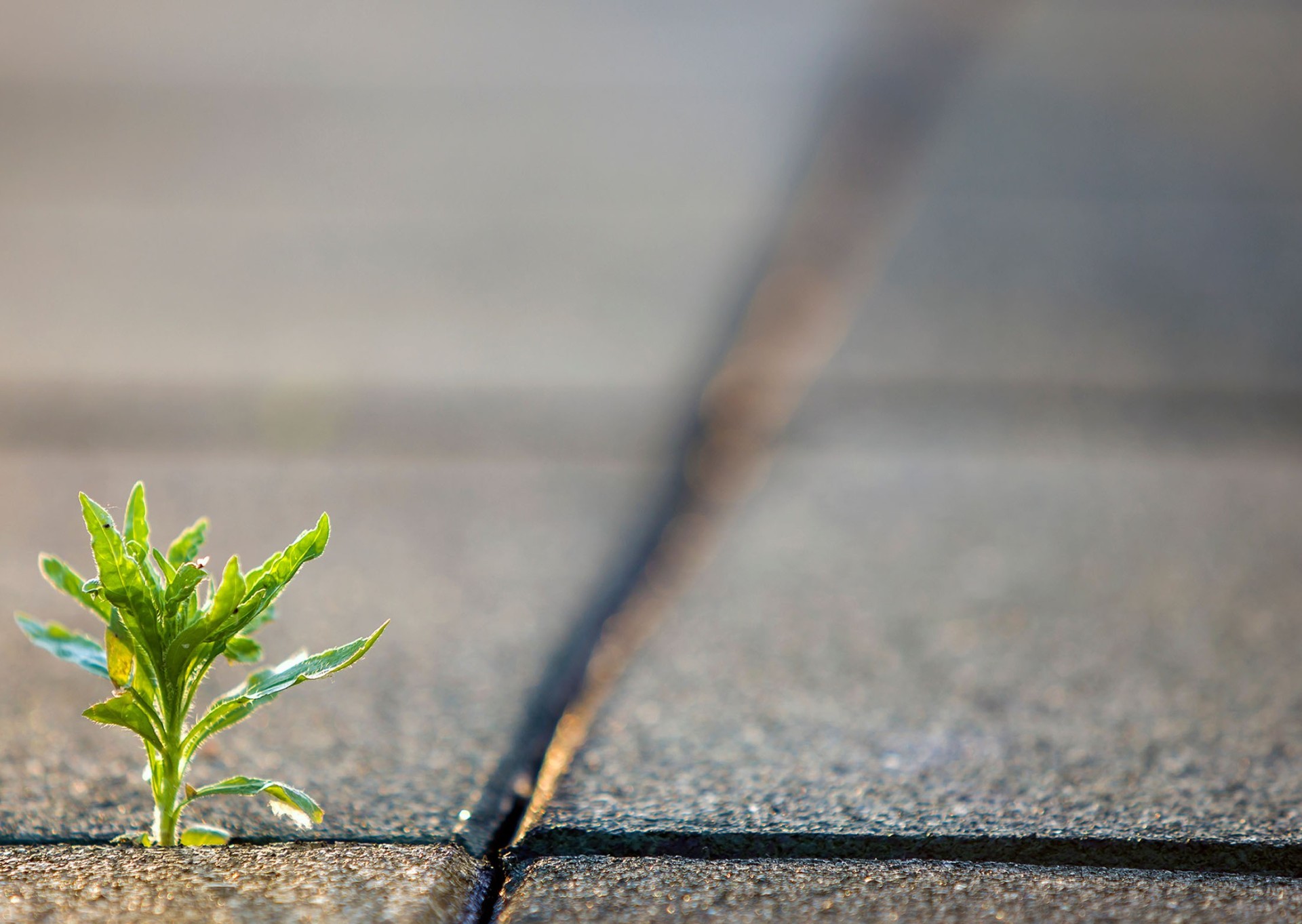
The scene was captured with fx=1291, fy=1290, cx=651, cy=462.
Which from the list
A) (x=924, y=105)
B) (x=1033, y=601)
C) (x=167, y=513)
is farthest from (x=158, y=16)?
(x=1033, y=601)

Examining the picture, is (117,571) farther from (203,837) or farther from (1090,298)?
(1090,298)

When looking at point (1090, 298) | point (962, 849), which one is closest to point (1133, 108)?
point (1090, 298)

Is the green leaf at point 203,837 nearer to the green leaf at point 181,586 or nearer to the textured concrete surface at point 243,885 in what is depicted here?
the textured concrete surface at point 243,885

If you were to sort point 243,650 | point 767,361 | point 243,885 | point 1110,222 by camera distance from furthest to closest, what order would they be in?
point 1110,222
point 767,361
point 243,650
point 243,885

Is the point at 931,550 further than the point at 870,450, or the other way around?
the point at 870,450

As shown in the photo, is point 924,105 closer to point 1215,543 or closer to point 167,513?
point 1215,543

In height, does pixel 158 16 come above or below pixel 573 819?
above
